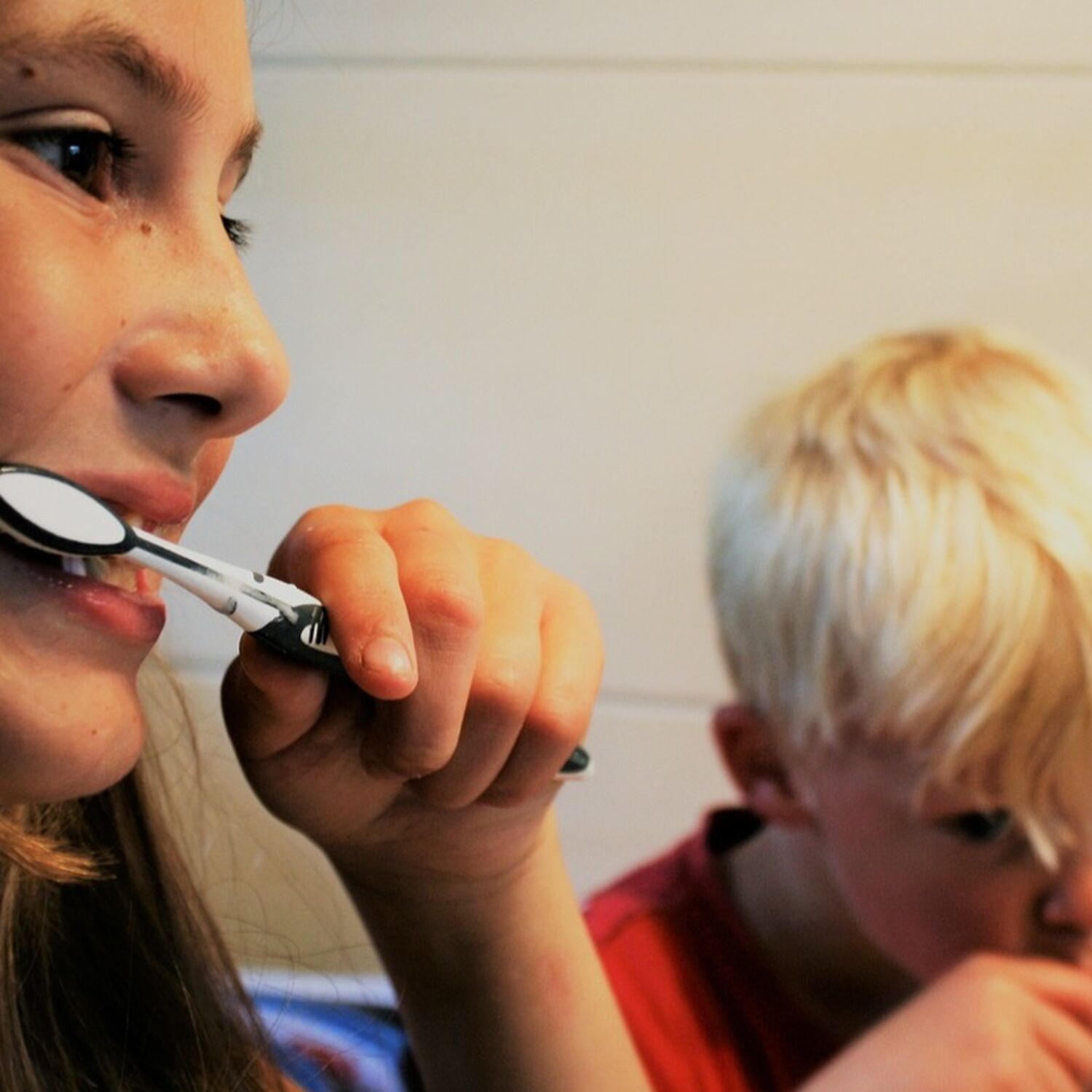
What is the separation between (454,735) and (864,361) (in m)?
0.52

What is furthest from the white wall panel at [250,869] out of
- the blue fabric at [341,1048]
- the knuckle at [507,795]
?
the knuckle at [507,795]

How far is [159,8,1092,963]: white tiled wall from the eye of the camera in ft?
3.18

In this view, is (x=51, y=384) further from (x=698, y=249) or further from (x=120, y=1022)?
(x=698, y=249)

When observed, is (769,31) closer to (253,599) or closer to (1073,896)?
(1073,896)

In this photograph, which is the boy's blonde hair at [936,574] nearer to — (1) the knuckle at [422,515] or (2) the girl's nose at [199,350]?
(1) the knuckle at [422,515]

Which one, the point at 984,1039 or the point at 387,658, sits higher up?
the point at 387,658

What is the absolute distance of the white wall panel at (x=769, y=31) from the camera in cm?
98

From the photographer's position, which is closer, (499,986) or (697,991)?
(499,986)

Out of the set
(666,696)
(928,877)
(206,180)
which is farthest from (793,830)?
(206,180)

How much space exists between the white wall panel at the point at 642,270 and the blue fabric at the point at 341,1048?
42 cm

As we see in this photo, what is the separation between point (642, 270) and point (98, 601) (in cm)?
73

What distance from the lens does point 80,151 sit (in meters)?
0.36

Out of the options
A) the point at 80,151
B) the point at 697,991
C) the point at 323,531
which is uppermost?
the point at 80,151

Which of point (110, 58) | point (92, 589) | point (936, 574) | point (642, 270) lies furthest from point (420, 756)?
point (642, 270)
